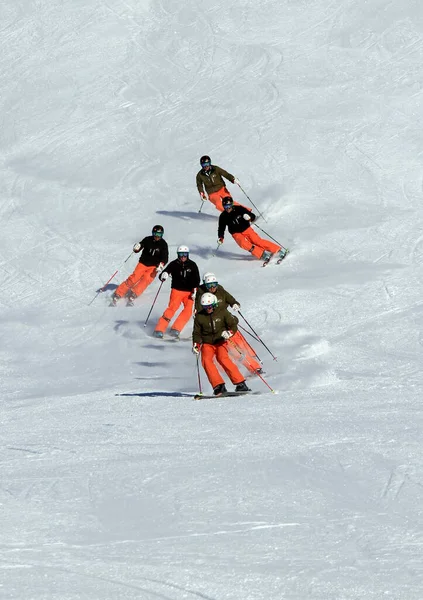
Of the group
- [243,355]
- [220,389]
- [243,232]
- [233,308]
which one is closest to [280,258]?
[243,232]

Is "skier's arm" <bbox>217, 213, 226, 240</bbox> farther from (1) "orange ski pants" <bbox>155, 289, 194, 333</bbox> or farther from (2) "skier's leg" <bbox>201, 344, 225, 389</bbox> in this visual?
(2) "skier's leg" <bbox>201, 344, 225, 389</bbox>

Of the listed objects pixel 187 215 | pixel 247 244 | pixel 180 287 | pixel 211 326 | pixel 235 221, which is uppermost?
pixel 187 215

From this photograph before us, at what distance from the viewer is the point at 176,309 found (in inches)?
595

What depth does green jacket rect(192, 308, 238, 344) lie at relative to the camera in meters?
12.2

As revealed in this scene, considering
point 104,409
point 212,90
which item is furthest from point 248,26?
point 104,409

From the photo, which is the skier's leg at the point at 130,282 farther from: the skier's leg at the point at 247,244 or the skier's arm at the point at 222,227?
the skier's leg at the point at 247,244

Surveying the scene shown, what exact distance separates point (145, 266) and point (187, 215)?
404cm

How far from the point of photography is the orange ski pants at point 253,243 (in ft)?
56.5

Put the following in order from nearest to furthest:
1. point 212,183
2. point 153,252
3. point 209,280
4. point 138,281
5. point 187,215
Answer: point 209,280, point 153,252, point 138,281, point 212,183, point 187,215

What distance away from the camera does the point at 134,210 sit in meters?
20.8

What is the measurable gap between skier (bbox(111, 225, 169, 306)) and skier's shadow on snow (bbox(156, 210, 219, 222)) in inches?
145

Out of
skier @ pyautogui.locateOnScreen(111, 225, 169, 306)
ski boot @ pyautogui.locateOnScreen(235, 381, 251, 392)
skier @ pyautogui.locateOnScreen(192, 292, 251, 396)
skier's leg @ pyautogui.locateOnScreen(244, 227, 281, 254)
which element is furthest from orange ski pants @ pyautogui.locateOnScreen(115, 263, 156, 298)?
ski boot @ pyautogui.locateOnScreen(235, 381, 251, 392)

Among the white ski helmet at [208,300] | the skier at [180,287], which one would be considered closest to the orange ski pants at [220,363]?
the white ski helmet at [208,300]

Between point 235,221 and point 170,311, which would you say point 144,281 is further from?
point 235,221
